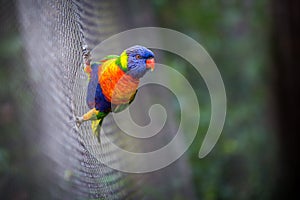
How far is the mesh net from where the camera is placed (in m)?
1.00

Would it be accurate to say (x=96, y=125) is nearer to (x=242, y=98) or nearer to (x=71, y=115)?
(x=71, y=115)

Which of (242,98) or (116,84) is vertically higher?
(242,98)

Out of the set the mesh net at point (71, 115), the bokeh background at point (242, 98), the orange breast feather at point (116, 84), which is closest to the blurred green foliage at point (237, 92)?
the bokeh background at point (242, 98)

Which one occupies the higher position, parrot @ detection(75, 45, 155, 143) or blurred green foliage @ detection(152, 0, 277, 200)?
blurred green foliage @ detection(152, 0, 277, 200)

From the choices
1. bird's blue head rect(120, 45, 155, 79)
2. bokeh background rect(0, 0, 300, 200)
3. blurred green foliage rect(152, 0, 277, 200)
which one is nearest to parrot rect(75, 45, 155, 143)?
bird's blue head rect(120, 45, 155, 79)

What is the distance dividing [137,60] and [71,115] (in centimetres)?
35

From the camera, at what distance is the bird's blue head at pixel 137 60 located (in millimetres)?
765

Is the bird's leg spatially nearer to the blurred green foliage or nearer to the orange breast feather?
the orange breast feather

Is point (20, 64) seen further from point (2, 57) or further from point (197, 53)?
point (197, 53)

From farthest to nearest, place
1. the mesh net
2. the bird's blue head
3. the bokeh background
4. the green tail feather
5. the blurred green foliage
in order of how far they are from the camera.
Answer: the blurred green foliage, the bokeh background, the mesh net, the green tail feather, the bird's blue head

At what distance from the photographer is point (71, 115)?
107cm

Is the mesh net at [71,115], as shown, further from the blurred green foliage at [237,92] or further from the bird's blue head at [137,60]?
the blurred green foliage at [237,92]

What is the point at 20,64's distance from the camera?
2.23 meters

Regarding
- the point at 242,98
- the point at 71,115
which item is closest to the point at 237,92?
the point at 242,98
